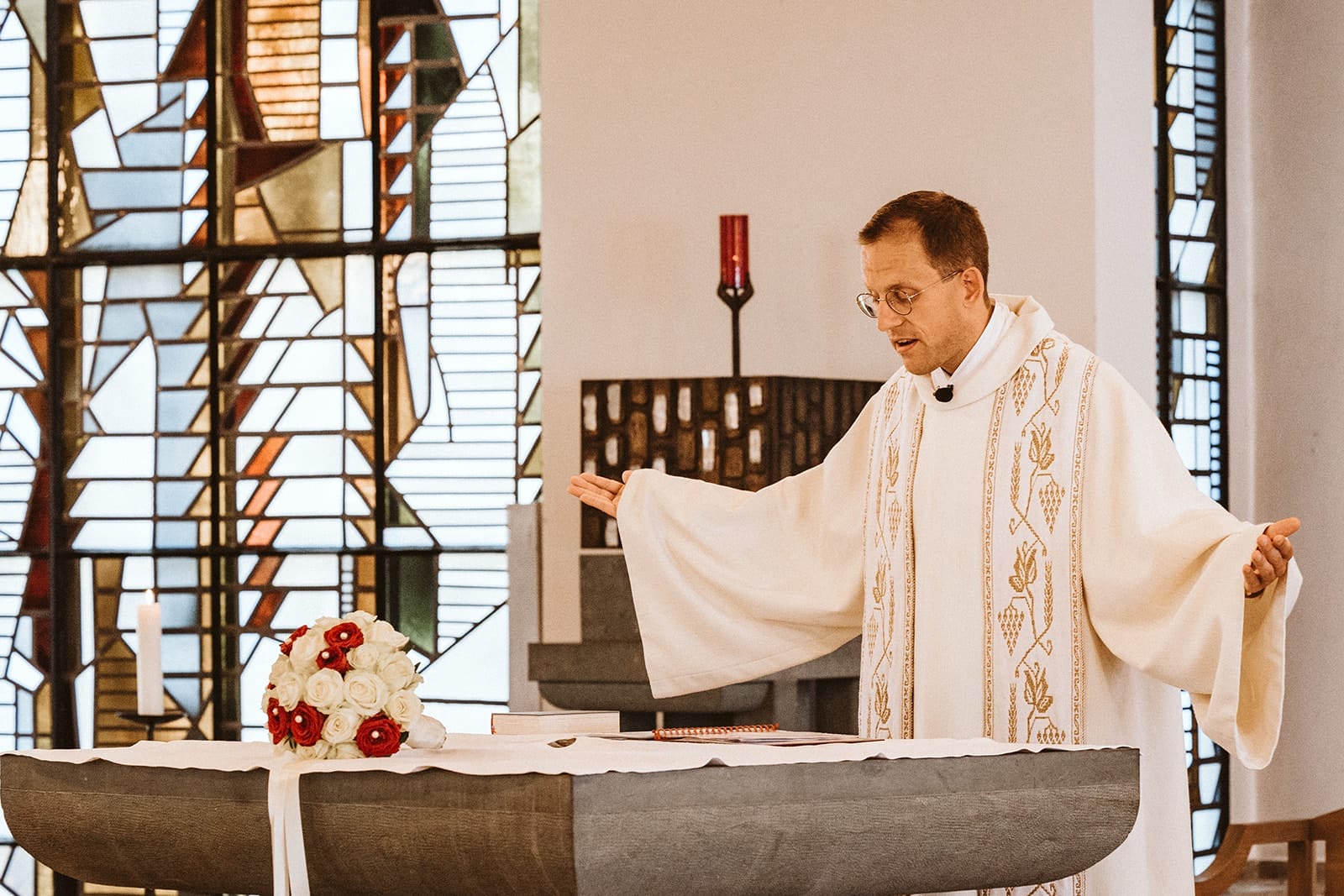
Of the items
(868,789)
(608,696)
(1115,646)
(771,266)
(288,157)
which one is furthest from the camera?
(288,157)

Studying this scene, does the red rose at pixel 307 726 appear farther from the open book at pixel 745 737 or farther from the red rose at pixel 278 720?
the open book at pixel 745 737

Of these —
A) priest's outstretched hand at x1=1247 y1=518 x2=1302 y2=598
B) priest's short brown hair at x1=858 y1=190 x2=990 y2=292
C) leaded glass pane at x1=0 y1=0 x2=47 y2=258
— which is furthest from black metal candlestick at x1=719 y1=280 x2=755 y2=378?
leaded glass pane at x1=0 y1=0 x2=47 y2=258

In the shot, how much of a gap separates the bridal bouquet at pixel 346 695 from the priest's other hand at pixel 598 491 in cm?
108

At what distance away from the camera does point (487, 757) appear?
2.29 metres

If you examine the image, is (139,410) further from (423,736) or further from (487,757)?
(487,757)

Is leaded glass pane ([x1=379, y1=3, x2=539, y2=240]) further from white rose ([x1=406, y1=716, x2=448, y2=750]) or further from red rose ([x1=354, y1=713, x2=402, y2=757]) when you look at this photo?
red rose ([x1=354, y1=713, x2=402, y2=757])

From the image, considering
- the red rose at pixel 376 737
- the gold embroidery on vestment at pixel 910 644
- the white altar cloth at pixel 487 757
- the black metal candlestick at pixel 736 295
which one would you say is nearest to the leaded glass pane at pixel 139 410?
the black metal candlestick at pixel 736 295

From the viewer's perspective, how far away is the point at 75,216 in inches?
274

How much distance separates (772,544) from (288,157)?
3.80 metres

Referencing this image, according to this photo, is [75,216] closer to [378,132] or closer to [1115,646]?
[378,132]

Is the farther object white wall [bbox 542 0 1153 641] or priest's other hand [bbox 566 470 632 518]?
white wall [bbox 542 0 1153 641]

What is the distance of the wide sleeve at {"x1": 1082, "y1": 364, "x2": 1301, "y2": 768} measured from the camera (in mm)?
2850

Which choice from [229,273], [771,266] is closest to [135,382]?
[229,273]

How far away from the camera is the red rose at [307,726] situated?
2266 millimetres
